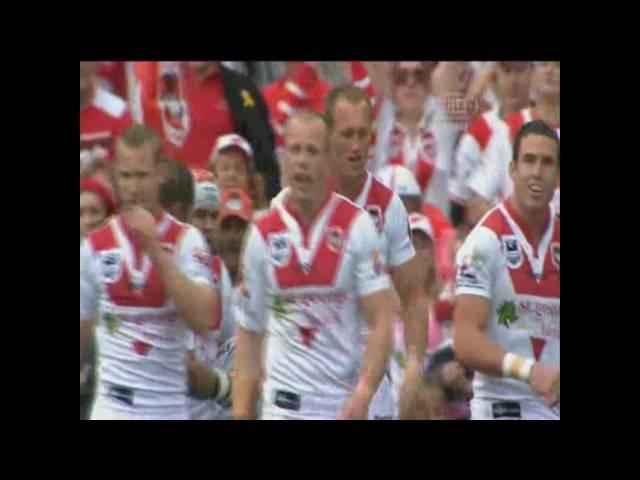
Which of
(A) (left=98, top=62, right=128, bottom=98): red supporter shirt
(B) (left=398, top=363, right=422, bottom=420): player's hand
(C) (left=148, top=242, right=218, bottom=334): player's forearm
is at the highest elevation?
(A) (left=98, top=62, right=128, bottom=98): red supporter shirt

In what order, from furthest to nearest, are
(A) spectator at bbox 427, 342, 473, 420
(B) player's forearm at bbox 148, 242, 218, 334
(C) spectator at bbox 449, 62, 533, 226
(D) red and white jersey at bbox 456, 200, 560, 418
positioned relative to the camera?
(C) spectator at bbox 449, 62, 533, 226
(A) spectator at bbox 427, 342, 473, 420
(D) red and white jersey at bbox 456, 200, 560, 418
(B) player's forearm at bbox 148, 242, 218, 334

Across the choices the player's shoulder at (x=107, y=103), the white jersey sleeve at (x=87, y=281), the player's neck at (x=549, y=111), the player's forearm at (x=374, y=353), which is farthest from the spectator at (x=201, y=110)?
the player's neck at (x=549, y=111)

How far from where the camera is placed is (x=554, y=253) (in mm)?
8250

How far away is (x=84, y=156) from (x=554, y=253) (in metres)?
2.04

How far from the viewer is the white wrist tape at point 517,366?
820 cm

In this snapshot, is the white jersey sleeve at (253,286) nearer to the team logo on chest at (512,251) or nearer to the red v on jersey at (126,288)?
the red v on jersey at (126,288)

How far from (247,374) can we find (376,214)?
0.88 m

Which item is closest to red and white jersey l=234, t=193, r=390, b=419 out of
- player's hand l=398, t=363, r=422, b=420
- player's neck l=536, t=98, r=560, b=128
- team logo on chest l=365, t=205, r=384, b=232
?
team logo on chest l=365, t=205, r=384, b=232

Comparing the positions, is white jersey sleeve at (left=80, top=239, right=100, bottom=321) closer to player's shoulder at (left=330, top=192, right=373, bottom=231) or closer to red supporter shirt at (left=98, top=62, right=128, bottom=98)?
red supporter shirt at (left=98, top=62, right=128, bottom=98)

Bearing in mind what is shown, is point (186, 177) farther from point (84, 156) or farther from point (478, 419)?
point (478, 419)

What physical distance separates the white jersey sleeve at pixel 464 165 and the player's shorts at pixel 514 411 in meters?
0.93

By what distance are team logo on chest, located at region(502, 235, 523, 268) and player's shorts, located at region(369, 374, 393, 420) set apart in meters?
0.72

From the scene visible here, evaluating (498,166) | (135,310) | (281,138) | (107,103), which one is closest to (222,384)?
(135,310)

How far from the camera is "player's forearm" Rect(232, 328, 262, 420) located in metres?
8.15
